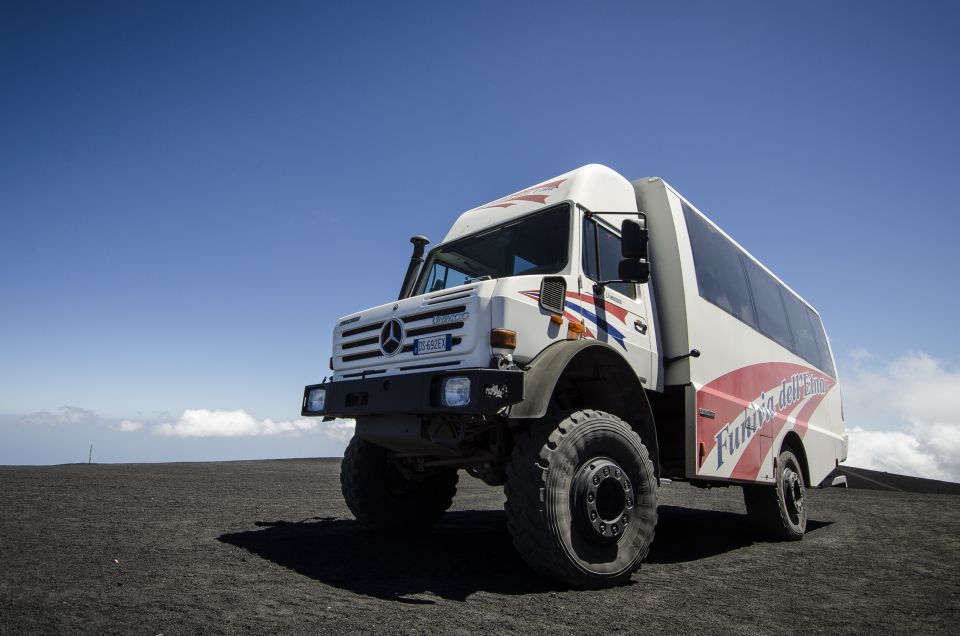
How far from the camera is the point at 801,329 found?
32.4 feet

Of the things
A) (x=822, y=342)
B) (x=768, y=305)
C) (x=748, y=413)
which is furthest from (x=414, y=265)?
(x=822, y=342)

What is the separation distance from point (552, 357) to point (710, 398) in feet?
8.64

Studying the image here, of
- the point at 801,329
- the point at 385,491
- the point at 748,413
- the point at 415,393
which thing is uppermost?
the point at 801,329

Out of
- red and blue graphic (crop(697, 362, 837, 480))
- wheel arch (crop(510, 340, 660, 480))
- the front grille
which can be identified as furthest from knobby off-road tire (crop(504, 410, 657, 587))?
red and blue graphic (crop(697, 362, 837, 480))

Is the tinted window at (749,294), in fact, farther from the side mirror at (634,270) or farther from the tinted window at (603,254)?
the side mirror at (634,270)

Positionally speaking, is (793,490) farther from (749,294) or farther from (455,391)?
(455,391)

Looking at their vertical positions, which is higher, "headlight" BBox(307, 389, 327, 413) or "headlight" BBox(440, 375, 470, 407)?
"headlight" BBox(440, 375, 470, 407)

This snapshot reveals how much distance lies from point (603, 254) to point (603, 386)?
130cm

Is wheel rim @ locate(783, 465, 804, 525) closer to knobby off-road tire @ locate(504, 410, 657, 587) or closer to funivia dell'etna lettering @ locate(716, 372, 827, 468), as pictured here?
funivia dell'etna lettering @ locate(716, 372, 827, 468)

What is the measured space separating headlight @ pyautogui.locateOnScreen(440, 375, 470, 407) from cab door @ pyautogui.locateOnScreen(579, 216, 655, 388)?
143 cm

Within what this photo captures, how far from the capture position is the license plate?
15.3ft

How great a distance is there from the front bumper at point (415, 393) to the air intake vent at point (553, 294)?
810 mm

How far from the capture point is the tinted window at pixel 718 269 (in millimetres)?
6680

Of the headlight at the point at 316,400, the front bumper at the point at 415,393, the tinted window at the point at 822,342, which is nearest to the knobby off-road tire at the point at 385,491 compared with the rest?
the headlight at the point at 316,400
